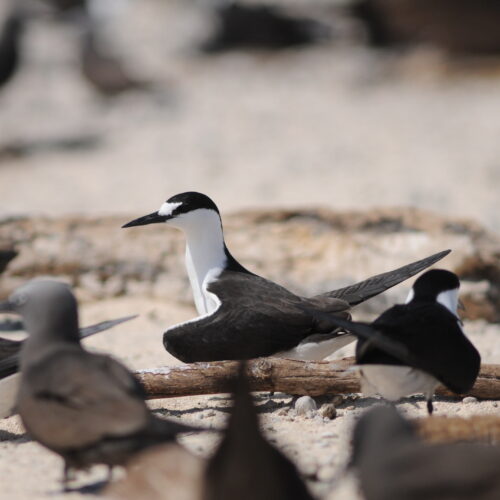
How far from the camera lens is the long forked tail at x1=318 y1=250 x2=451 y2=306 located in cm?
570

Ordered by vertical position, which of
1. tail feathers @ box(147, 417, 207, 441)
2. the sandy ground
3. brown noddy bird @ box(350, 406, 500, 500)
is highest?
brown noddy bird @ box(350, 406, 500, 500)

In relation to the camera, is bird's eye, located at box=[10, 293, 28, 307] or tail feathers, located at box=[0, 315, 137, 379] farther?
tail feathers, located at box=[0, 315, 137, 379]

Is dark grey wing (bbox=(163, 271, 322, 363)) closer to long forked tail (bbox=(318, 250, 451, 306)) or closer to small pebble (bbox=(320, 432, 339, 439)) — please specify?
long forked tail (bbox=(318, 250, 451, 306))

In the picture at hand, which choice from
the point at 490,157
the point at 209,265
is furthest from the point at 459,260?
the point at 490,157

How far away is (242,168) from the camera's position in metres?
13.6

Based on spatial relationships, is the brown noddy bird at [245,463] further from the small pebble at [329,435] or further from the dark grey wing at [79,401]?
the small pebble at [329,435]

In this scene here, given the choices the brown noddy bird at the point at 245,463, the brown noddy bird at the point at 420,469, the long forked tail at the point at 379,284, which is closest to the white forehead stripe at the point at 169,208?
the long forked tail at the point at 379,284

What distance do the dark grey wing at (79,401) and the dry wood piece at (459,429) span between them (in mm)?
1049

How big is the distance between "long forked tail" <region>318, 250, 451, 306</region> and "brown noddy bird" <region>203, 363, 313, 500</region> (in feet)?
9.33

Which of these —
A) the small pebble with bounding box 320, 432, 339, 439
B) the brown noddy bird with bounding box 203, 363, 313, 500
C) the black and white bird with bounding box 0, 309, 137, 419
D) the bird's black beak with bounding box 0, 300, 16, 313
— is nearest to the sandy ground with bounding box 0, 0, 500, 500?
the black and white bird with bounding box 0, 309, 137, 419

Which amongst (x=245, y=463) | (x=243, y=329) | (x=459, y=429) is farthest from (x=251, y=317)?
(x=245, y=463)

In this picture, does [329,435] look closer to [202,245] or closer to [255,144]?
[202,245]

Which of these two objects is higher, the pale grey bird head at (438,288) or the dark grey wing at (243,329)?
the pale grey bird head at (438,288)

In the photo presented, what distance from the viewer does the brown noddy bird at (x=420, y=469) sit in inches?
110
